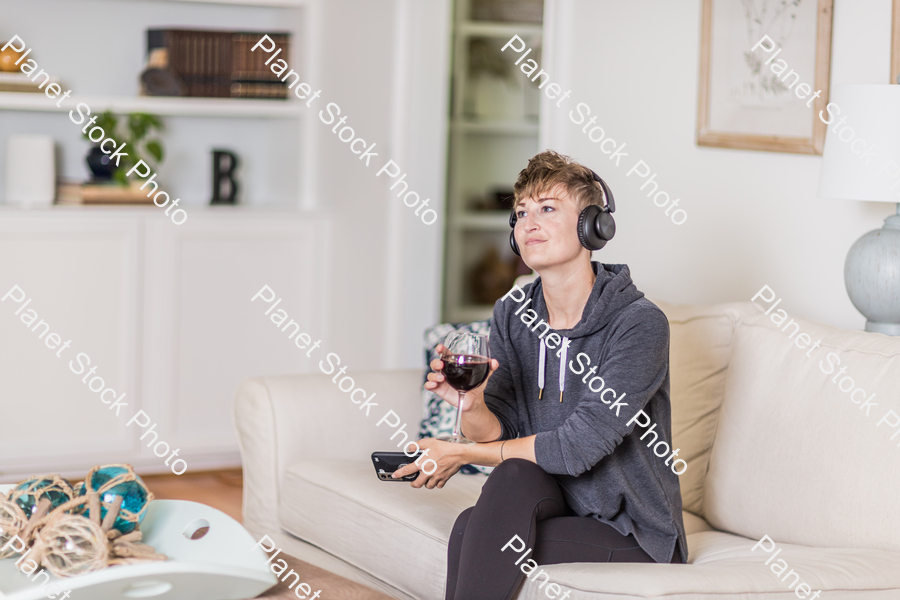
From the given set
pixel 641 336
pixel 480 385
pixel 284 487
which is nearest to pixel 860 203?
pixel 641 336

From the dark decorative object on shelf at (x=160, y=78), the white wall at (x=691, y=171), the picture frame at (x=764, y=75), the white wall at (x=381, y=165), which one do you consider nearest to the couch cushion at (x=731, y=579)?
the white wall at (x=691, y=171)

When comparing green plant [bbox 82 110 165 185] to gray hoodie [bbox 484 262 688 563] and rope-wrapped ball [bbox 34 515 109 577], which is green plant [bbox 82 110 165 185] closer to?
gray hoodie [bbox 484 262 688 563]

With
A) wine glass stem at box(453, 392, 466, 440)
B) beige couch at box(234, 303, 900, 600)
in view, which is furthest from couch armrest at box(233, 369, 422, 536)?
wine glass stem at box(453, 392, 466, 440)

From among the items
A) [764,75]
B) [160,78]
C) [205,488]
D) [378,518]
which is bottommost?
[205,488]

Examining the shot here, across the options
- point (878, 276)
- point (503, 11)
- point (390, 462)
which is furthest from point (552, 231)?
point (503, 11)

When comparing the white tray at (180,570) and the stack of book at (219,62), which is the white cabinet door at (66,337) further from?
the white tray at (180,570)

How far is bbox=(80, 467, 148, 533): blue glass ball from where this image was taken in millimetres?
1368

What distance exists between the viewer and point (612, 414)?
1587 millimetres

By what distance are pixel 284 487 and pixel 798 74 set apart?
62.7 inches

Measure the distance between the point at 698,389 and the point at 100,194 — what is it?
7.23ft

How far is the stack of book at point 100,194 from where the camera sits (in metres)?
3.31

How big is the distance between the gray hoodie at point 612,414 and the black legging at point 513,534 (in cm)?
3

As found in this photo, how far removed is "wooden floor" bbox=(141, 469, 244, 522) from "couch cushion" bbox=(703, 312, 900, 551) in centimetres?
167

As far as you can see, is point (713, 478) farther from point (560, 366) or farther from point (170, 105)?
point (170, 105)
